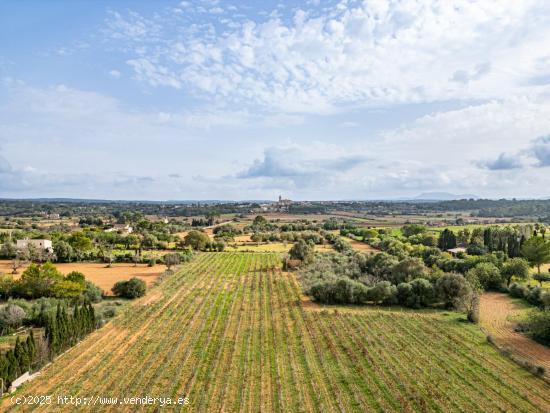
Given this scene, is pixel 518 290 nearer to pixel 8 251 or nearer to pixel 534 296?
pixel 534 296

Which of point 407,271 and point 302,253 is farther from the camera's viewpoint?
point 302,253

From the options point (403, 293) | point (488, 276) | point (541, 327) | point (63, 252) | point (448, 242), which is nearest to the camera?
point (541, 327)

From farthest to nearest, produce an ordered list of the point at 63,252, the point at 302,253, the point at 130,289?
the point at 63,252
the point at 302,253
the point at 130,289

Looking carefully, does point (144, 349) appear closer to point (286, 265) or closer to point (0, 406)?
point (0, 406)

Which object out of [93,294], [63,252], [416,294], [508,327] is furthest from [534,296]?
[63,252]

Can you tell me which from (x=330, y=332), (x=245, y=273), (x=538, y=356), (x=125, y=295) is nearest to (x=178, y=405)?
(x=330, y=332)

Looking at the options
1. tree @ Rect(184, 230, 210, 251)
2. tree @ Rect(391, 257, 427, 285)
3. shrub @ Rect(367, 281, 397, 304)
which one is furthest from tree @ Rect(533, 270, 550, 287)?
tree @ Rect(184, 230, 210, 251)
